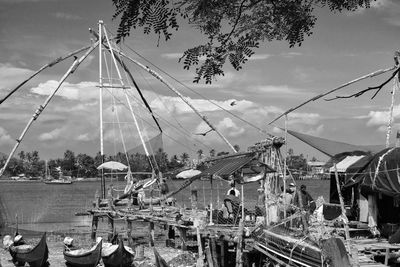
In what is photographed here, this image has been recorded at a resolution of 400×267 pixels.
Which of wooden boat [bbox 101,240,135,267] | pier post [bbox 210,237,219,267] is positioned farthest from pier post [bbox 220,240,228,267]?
wooden boat [bbox 101,240,135,267]

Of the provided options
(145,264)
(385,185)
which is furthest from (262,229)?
(145,264)

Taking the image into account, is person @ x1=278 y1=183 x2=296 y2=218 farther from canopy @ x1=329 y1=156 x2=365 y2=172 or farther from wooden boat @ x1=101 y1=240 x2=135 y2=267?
wooden boat @ x1=101 y1=240 x2=135 y2=267

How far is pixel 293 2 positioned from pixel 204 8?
0.58 meters

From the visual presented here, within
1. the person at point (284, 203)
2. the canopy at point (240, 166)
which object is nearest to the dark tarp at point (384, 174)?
the person at point (284, 203)

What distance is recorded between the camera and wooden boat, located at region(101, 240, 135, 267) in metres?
16.1

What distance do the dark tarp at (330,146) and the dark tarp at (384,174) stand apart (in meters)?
2.01

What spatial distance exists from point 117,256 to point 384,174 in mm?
7676

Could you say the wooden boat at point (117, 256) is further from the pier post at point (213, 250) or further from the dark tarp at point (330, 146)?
the dark tarp at point (330, 146)

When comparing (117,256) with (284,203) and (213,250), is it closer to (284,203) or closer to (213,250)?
(213,250)

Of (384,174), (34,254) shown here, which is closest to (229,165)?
(384,174)

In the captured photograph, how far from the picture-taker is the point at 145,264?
16875mm

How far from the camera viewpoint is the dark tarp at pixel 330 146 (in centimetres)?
1544

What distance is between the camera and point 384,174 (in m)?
12.8

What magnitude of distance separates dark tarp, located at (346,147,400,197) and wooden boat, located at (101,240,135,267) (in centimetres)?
682
